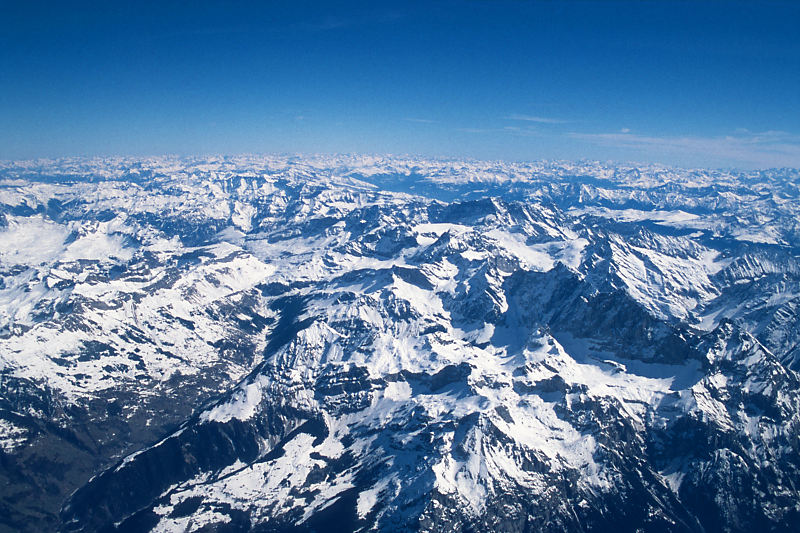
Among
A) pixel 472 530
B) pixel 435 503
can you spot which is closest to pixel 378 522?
pixel 435 503

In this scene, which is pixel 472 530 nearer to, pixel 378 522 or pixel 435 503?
pixel 435 503
